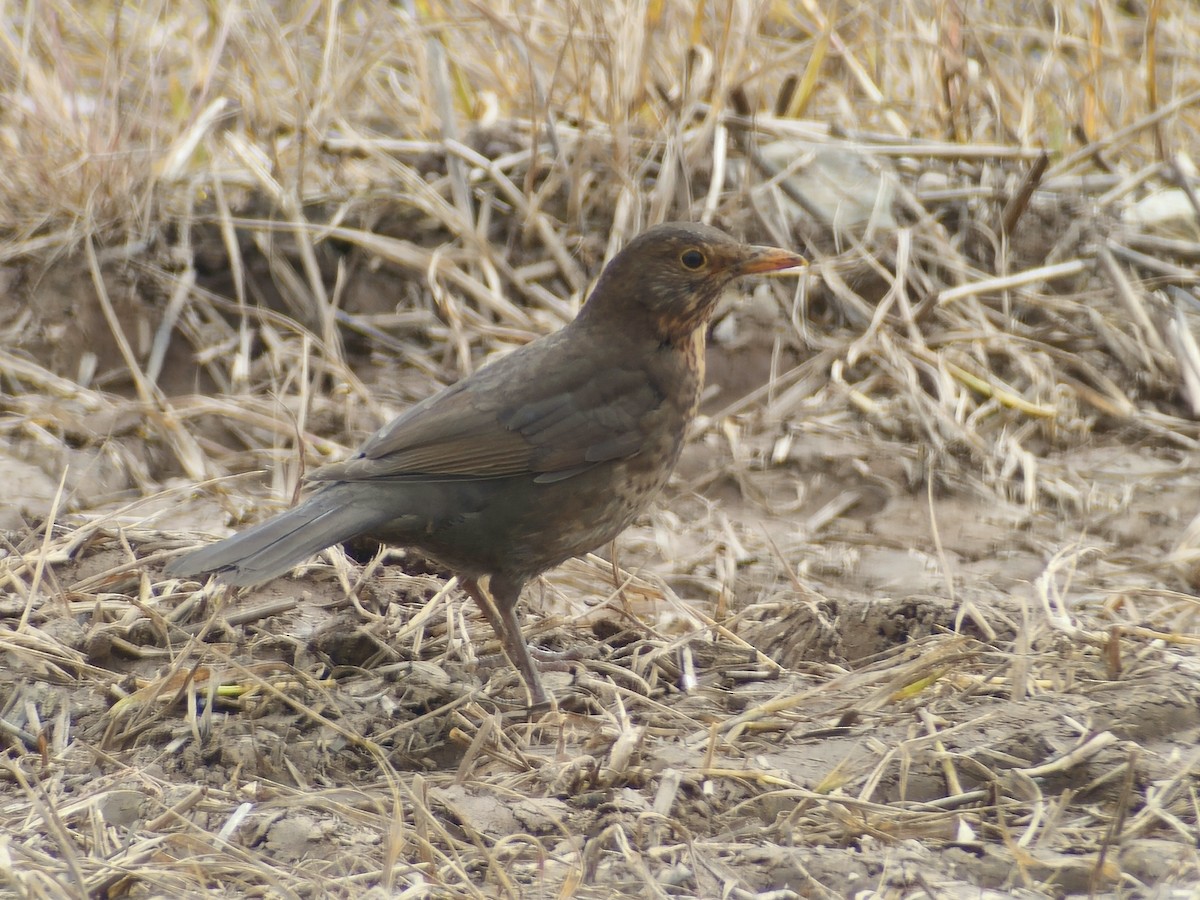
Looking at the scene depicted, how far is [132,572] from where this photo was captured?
140 inches

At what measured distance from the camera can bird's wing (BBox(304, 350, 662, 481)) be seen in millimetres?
3435

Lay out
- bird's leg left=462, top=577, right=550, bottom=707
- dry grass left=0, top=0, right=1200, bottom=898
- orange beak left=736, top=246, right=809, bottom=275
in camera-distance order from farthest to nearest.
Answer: orange beak left=736, top=246, right=809, bottom=275, bird's leg left=462, top=577, right=550, bottom=707, dry grass left=0, top=0, right=1200, bottom=898

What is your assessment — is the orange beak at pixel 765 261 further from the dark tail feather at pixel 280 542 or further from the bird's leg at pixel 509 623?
the dark tail feather at pixel 280 542

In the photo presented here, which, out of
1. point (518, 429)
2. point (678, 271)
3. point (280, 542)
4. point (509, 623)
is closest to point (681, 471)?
point (678, 271)

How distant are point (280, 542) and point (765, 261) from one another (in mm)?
1530

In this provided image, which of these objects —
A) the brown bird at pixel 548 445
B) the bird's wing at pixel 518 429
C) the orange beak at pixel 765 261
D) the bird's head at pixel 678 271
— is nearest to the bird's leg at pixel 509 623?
the brown bird at pixel 548 445

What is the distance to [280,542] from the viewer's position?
303 centimetres

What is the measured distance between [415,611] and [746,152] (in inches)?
113

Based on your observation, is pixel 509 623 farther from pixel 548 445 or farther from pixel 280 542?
pixel 280 542

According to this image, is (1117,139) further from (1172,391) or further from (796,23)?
(796,23)

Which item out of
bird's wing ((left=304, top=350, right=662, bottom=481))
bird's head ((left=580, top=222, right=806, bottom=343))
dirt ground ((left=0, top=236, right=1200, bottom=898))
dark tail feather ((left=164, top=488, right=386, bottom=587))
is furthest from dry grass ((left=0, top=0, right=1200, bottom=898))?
bird's head ((left=580, top=222, right=806, bottom=343))

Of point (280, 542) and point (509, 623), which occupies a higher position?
point (280, 542)

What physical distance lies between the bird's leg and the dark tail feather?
1.33ft

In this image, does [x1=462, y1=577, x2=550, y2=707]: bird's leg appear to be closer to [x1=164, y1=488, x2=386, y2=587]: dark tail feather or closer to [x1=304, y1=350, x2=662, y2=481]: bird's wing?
[x1=304, y1=350, x2=662, y2=481]: bird's wing
